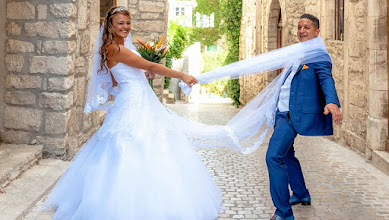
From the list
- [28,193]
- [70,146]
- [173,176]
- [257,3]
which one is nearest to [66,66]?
[70,146]

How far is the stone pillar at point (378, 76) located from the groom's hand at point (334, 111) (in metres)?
3.10

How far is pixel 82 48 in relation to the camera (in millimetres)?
6793

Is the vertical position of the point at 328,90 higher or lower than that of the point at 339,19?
lower

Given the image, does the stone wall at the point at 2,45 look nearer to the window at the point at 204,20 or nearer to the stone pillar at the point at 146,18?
the stone pillar at the point at 146,18

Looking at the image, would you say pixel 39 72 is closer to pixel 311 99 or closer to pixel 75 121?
pixel 75 121

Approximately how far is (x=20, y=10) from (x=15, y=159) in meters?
1.73

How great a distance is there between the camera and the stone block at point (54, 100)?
619 cm

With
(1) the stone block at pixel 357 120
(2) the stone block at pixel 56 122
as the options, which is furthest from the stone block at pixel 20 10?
(1) the stone block at pixel 357 120

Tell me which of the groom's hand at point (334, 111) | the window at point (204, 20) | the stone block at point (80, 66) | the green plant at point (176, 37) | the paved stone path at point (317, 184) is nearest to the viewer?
the groom's hand at point (334, 111)

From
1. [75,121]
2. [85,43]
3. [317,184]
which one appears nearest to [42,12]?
[85,43]

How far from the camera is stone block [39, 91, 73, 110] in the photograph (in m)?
6.19

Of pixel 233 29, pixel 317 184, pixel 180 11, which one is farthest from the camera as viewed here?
pixel 180 11

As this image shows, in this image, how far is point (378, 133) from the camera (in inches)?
283

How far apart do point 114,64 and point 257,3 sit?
13.7 m
